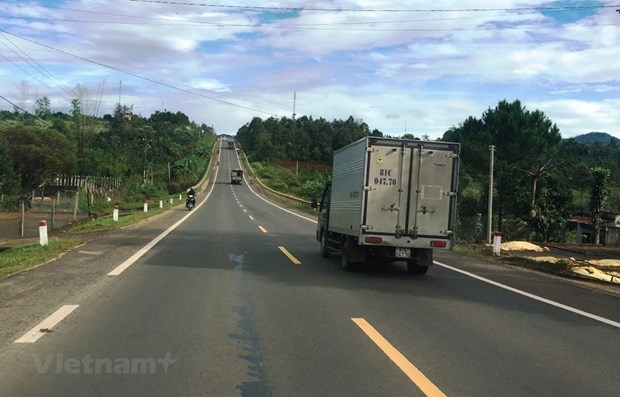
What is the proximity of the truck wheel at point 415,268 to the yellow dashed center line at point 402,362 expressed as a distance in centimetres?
477

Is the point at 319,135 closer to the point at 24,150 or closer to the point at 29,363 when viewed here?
the point at 24,150

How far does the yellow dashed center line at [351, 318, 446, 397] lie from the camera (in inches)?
188

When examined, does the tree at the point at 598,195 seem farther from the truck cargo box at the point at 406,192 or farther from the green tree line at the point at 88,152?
the green tree line at the point at 88,152

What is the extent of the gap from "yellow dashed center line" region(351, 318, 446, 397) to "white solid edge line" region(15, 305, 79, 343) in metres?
3.77

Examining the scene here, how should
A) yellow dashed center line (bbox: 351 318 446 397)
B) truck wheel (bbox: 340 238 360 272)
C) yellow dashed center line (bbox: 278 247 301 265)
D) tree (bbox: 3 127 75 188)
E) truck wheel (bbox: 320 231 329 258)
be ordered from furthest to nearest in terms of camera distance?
→ tree (bbox: 3 127 75 188) < truck wheel (bbox: 320 231 329 258) < yellow dashed center line (bbox: 278 247 301 265) < truck wheel (bbox: 340 238 360 272) < yellow dashed center line (bbox: 351 318 446 397)

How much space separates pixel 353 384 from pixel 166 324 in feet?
9.59

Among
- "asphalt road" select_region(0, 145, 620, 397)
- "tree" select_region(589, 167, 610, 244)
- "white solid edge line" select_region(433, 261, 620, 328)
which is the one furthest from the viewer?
"tree" select_region(589, 167, 610, 244)

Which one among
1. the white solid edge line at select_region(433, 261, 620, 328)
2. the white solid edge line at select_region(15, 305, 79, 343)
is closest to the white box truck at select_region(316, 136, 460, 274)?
the white solid edge line at select_region(433, 261, 620, 328)

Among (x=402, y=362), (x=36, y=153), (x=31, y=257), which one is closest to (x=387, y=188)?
(x=402, y=362)

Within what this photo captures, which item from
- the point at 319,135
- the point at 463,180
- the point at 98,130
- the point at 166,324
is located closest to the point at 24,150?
the point at 98,130

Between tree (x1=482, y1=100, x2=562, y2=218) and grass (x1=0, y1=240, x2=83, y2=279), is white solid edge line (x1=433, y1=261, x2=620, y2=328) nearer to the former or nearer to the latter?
grass (x1=0, y1=240, x2=83, y2=279)

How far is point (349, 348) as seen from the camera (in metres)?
5.95

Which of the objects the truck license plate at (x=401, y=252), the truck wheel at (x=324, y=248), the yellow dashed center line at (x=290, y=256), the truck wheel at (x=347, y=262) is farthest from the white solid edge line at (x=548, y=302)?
the yellow dashed center line at (x=290, y=256)

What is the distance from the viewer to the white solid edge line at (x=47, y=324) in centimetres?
603
